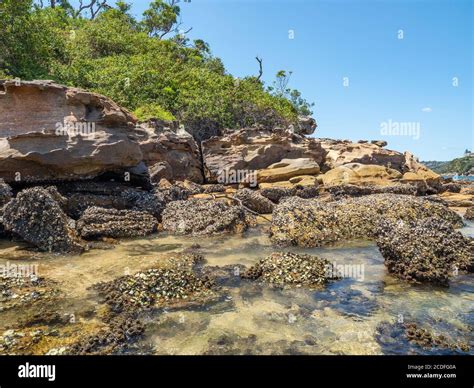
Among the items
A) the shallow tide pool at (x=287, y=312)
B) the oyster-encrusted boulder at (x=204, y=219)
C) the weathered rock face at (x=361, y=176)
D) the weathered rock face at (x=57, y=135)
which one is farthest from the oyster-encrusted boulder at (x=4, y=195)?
the weathered rock face at (x=361, y=176)

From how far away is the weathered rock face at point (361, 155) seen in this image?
32000 millimetres

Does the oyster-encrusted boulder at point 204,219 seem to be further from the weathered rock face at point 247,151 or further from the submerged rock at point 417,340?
the weathered rock face at point 247,151

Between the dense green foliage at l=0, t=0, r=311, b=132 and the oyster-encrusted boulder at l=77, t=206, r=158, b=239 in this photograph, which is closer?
the oyster-encrusted boulder at l=77, t=206, r=158, b=239

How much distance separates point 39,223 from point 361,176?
2163 centimetres

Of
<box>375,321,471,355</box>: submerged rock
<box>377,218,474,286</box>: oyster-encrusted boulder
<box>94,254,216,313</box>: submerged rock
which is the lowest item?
<box>375,321,471,355</box>: submerged rock

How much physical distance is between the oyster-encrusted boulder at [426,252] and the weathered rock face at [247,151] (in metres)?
17.6

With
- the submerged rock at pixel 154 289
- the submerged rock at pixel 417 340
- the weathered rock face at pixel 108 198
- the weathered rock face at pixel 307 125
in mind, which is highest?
the weathered rock face at pixel 307 125

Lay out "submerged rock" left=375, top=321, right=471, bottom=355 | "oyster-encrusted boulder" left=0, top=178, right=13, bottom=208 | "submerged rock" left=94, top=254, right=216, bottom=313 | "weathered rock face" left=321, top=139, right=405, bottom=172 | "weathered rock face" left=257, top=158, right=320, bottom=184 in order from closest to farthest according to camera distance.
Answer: "submerged rock" left=375, top=321, right=471, bottom=355 < "submerged rock" left=94, top=254, right=216, bottom=313 < "oyster-encrusted boulder" left=0, top=178, right=13, bottom=208 < "weathered rock face" left=257, top=158, right=320, bottom=184 < "weathered rock face" left=321, top=139, right=405, bottom=172

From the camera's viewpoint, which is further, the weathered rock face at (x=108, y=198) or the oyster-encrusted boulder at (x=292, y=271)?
the weathered rock face at (x=108, y=198)

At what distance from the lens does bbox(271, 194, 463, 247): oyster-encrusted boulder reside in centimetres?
1322

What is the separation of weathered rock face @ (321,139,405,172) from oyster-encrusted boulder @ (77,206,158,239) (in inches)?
789

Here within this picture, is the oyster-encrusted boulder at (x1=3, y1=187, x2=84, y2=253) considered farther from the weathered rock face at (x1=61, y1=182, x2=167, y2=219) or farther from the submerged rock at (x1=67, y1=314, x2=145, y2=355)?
the submerged rock at (x1=67, y1=314, x2=145, y2=355)

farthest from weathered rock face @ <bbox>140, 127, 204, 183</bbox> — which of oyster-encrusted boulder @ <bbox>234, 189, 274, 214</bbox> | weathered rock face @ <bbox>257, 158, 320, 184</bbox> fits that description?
oyster-encrusted boulder @ <bbox>234, 189, 274, 214</bbox>

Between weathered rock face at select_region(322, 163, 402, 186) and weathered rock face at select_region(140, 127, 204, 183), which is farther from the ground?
weathered rock face at select_region(140, 127, 204, 183)
